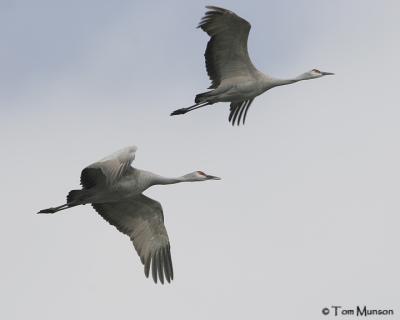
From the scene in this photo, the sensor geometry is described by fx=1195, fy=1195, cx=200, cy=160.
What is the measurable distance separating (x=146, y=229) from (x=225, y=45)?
3669mm

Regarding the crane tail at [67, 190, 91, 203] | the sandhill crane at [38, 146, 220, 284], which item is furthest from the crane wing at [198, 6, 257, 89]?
the crane tail at [67, 190, 91, 203]

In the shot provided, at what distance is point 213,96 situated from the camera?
71.7 ft

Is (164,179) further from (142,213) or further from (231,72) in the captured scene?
(231,72)

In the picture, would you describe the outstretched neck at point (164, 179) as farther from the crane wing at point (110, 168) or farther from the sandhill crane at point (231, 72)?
the sandhill crane at point (231, 72)

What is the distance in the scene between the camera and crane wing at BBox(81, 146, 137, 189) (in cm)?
1794

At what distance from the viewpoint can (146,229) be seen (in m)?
20.4

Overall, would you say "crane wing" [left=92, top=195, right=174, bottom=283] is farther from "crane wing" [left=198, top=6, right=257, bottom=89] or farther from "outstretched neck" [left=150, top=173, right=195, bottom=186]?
"crane wing" [left=198, top=6, right=257, bottom=89]

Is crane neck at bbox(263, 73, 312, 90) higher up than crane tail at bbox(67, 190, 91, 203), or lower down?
higher up

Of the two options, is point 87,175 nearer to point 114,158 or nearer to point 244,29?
point 114,158

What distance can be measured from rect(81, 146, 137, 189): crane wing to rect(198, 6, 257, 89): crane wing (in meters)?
3.68

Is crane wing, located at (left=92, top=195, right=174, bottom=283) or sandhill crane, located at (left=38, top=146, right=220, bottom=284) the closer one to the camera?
sandhill crane, located at (left=38, top=146, right=220, bottom=284)

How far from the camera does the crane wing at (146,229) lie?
2028 centimetres

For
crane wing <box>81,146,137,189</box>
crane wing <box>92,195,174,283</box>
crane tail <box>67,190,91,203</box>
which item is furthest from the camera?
crane wing <box>92,195,174,283</box>

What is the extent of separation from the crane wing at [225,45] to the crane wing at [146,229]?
10.0 ft
